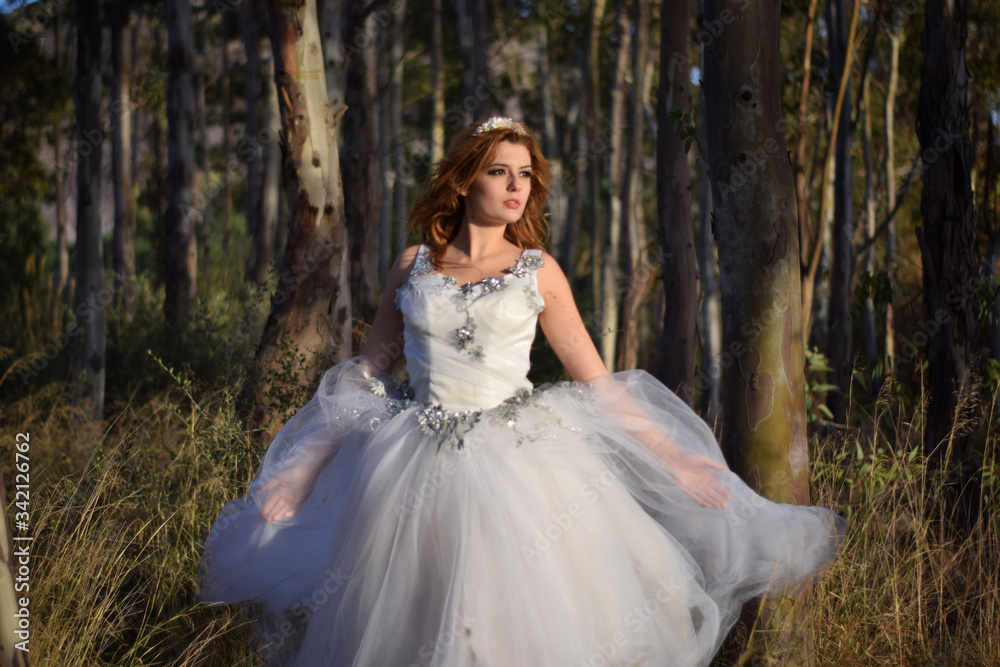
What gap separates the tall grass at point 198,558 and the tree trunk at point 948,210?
201 millimetres

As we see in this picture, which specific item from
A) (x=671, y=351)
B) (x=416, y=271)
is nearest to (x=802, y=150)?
(x=671, y=351)

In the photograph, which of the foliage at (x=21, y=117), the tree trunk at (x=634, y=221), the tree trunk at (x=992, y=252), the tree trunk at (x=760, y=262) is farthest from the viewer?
the foliage at (x=21, y=117)

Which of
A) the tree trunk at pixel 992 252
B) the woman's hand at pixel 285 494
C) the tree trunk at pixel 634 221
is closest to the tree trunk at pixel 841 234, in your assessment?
the tree trunk at pixel 634 221

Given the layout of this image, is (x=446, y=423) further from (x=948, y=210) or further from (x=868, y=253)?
(x=868, y=253)

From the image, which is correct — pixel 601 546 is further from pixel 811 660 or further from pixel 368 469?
pixel 811 660

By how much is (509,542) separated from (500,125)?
146cm

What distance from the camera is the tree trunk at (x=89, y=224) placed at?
6.58 m

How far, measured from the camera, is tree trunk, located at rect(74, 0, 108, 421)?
6578 mm

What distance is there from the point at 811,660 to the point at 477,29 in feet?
37.3

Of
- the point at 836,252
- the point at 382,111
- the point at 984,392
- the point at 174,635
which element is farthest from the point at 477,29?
the point at 174,635

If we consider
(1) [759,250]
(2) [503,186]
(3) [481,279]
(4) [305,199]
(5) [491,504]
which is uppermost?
(2) [503,186]

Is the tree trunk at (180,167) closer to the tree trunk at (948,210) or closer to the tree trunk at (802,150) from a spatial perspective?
the tree trunk at (802,150)

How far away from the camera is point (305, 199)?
17.1 ft

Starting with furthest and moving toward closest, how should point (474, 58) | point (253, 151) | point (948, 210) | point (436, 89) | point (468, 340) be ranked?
point (436, 89)
point (253, 151)
point (474, 58)
point (948, 210)
point (468, 340)
